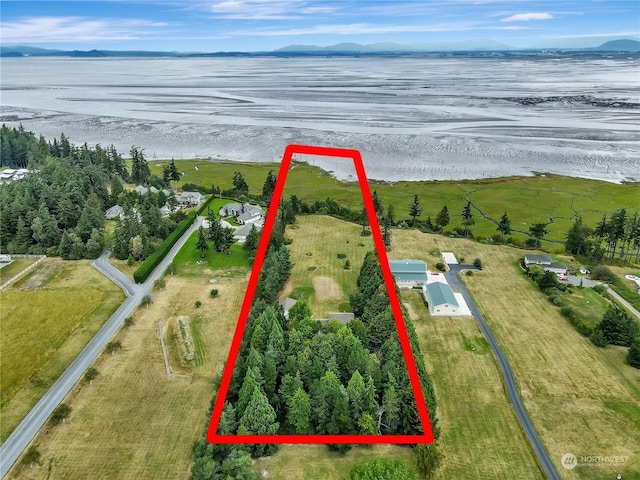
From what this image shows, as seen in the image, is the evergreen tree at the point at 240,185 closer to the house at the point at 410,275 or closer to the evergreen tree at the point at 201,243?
the evergreen tree at the point at 201,243

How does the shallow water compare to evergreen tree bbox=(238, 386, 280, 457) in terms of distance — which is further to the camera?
the shallow water

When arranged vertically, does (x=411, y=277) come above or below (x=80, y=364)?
above

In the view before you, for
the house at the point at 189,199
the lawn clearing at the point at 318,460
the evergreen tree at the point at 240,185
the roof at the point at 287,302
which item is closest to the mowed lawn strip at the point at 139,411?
the roof at the point at 287,302

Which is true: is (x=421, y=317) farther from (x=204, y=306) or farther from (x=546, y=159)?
(x=546, y=159)

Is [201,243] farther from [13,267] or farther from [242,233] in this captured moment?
[13,267]

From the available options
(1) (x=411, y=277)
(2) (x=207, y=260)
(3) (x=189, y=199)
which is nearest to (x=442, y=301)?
(1) (x=411, y=277)

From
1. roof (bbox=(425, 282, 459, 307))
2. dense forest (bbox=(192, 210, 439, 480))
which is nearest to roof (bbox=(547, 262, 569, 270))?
roof (bbox=(425, 282, 459, 307))

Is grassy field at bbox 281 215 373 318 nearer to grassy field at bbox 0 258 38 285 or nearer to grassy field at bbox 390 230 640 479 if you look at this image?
grassy field at bbox 390 230 640 479
